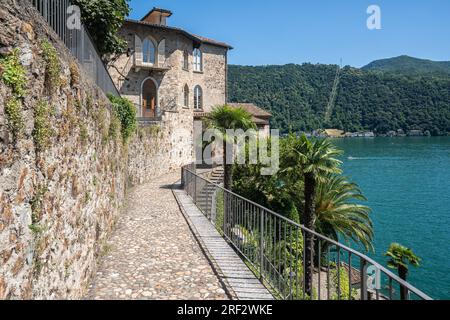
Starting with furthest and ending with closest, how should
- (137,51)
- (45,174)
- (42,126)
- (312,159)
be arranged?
(137,51) → (312,159) → (45,174) → (42,126)

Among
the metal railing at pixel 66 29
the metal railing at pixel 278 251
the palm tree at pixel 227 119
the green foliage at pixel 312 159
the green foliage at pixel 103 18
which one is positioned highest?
the green foliage at pixel 103 18

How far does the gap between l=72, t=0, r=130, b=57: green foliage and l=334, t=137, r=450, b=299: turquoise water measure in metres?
23.8

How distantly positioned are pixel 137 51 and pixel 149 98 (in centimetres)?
370

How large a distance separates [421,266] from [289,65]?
146 metres

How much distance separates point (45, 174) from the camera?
377 cm

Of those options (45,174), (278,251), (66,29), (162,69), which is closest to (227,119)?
(162,69)

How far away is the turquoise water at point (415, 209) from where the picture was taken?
85.6 feet

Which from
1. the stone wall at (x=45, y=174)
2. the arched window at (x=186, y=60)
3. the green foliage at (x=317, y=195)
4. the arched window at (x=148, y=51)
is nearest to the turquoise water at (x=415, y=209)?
the green foliage at (x=317, y=195)

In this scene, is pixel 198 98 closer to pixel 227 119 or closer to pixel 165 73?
pixel 165 73

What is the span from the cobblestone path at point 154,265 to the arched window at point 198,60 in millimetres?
24589

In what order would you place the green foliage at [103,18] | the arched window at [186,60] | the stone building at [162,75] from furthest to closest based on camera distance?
the arched window at [186,60] → the stone building at [162,75] → the green foliage at [103,18]

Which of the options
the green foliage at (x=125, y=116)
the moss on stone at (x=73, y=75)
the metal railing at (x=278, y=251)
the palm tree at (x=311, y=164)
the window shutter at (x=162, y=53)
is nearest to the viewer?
the metal railing at (x=278, y=251)

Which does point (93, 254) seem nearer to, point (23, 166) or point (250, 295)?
point (250, 295)

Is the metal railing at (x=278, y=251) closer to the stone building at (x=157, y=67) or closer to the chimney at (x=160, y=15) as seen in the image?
the stone building at (x=157, y=67)
